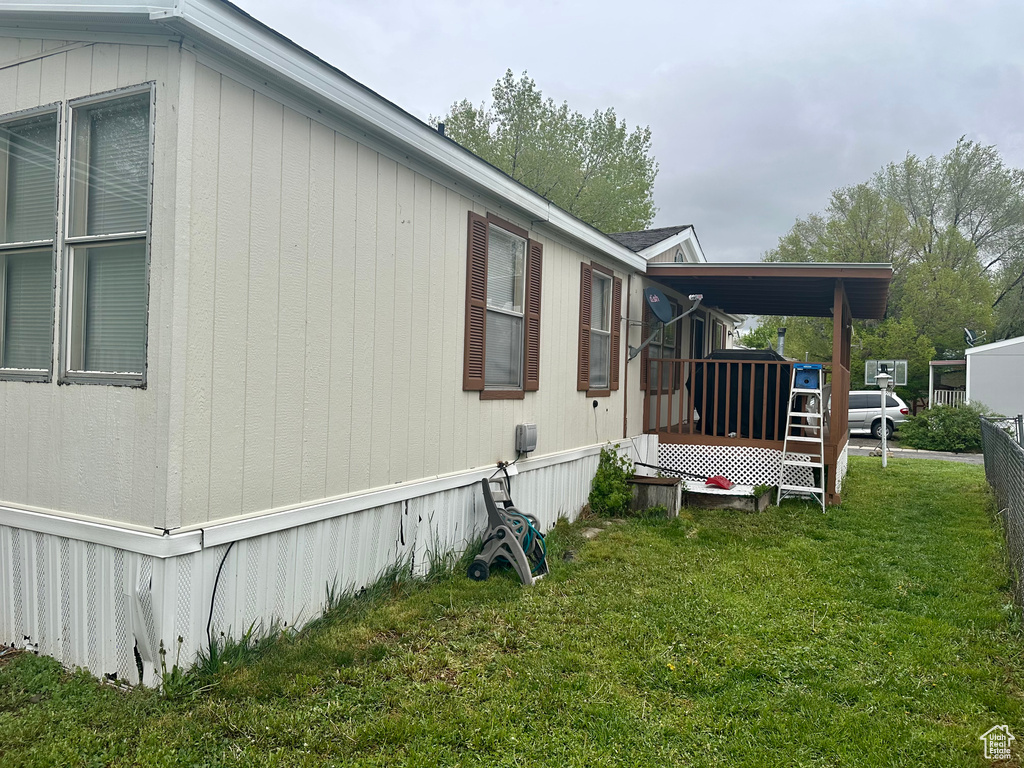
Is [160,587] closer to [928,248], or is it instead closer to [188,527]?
[188,527]

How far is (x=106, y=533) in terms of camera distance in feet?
9.73

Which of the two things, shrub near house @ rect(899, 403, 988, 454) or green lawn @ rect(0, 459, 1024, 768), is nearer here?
green lawn @ rect(0, 459, 1024, 768)

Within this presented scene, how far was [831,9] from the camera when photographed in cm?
1680

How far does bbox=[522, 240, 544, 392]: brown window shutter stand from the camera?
19.2ft

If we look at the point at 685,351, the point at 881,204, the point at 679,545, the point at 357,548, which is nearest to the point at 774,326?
the point at 881,204

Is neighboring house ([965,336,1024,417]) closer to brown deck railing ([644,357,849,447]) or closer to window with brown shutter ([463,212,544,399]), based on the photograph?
brown deck railing ([644,357,849,447])

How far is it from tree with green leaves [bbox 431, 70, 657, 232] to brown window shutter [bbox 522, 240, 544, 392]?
60.8 ft

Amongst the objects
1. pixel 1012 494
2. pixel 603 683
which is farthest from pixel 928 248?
pixel 603 683

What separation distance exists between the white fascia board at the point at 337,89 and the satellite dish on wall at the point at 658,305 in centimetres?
295

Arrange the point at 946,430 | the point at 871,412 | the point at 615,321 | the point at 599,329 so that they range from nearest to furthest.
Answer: the point at 599,329 → the point at 615,321 → the point at 946,430 → the point at 871,412

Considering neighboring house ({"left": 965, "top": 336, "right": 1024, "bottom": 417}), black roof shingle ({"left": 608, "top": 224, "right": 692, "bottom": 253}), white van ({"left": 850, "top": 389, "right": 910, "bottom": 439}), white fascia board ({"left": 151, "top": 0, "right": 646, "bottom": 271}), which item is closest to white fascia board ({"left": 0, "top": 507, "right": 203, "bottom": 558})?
white fascia board ({"left": 151, "top": 0, "right": 646, "bottom": 271})

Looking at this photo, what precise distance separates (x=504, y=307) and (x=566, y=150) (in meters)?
20.8

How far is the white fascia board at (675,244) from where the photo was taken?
29.0ft

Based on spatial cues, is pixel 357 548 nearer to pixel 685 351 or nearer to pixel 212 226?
pixel 212 226
